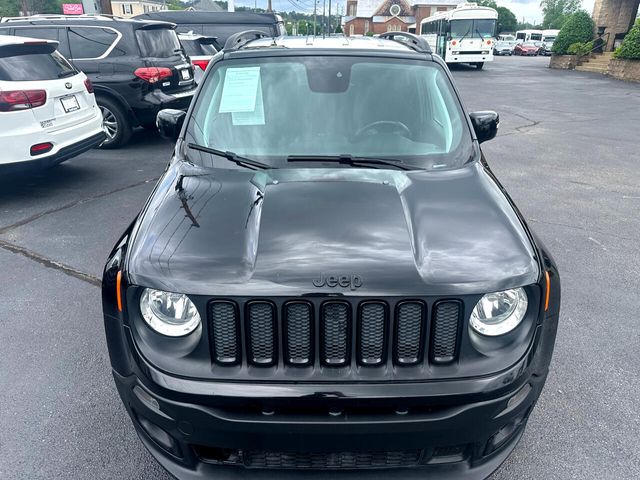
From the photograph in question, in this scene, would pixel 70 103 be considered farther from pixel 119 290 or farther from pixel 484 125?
pixel 119 290

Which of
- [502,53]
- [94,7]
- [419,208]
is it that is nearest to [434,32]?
[94,7]

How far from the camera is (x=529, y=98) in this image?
16.2 meters

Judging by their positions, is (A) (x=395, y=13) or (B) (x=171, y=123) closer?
(B) (x=171, y=123)

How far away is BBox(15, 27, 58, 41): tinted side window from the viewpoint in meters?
8.68

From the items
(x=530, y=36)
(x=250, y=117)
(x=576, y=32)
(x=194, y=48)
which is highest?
(x=250, y=117)

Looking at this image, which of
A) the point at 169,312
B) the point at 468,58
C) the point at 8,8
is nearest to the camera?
the point at 169,312

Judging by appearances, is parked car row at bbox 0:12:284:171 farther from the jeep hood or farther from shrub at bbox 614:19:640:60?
shrub at bbox 614:19:640:60

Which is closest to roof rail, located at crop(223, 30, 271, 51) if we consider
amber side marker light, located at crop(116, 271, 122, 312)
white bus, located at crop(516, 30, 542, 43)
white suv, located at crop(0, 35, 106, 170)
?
amber side marker light, located at crop(116, 271, 122, 312)

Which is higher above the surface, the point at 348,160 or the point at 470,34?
the point at 348,160

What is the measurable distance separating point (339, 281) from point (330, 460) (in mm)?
716

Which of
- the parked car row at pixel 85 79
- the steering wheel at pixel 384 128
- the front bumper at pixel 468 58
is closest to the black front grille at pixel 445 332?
the steering wheel at pixel 384 128

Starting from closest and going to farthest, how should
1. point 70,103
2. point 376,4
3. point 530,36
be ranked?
point 70,103 < point 530,36 < point 376,4

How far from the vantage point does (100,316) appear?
3.80 m

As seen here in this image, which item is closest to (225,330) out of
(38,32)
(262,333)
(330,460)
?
(262,333)
